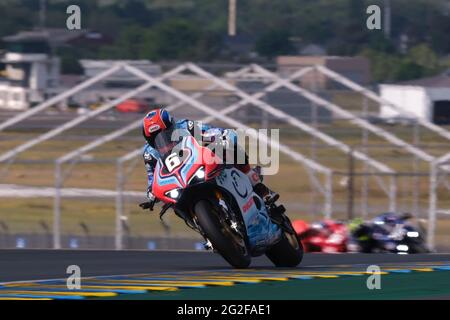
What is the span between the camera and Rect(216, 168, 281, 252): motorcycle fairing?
1308 cm

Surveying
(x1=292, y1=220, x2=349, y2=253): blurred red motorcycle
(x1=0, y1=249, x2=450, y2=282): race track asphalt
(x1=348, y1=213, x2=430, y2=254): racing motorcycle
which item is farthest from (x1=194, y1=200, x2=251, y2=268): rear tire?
(x1=348, y1=213, x2=430, y2=254): racing motorcycle

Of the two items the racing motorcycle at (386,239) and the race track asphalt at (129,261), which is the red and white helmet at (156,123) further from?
the racing motorcycle at (386,239)

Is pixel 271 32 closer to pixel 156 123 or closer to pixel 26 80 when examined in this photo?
pixel 26 80

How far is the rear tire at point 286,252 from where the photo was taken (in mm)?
14242

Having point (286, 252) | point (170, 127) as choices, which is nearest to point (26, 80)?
point (286, 252)

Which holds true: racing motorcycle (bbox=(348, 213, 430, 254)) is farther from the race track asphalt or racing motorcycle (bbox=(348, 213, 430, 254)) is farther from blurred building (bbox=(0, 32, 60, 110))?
blurred building (bbox=(0, 32, 60, 110))

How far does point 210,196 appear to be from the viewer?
12875 mm

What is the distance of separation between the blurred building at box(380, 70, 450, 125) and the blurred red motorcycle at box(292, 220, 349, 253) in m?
17.1

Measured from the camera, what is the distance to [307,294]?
11.6m

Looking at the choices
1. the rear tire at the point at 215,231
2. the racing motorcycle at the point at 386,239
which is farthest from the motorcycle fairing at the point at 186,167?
the racing motorcycle at the point at 386,239

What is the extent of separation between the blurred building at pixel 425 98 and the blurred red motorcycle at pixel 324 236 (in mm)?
17066

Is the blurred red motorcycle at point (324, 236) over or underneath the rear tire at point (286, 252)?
underneath

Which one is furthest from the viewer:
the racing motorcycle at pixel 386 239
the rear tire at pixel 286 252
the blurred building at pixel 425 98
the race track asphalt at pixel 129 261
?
the blurred building at pixel 425 98
